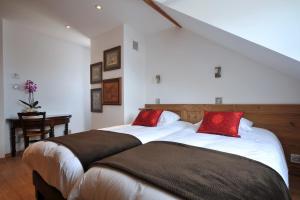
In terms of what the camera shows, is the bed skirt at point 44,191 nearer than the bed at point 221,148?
No

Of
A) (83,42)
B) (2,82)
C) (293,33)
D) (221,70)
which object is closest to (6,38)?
(2,82)

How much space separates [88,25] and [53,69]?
1.47m

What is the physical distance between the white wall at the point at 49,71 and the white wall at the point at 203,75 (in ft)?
6.90

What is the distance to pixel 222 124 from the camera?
2.09 metres

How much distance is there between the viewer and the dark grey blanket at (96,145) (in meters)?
1.41

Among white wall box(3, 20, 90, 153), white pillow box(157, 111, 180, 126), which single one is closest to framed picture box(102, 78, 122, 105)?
white pillow box(157, 111, 180, 126)

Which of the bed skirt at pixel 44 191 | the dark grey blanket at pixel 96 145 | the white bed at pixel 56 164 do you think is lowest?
the bed skirt at pixel 44 191

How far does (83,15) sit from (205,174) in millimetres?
3202

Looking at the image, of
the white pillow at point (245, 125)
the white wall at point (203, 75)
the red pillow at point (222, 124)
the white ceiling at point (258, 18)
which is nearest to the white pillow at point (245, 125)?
the white pillow at point (245, 125)

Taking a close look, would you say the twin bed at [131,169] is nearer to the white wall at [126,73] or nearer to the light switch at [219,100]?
the light switch at [219,100]

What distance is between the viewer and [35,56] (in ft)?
12.4

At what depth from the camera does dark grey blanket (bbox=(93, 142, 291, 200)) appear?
0.80 metres

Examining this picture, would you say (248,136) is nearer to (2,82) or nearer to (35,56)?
(2,82)

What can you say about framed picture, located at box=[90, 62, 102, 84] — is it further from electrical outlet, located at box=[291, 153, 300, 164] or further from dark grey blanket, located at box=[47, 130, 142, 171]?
electrical outlet, located at box=[291, 153, 300, 164]
